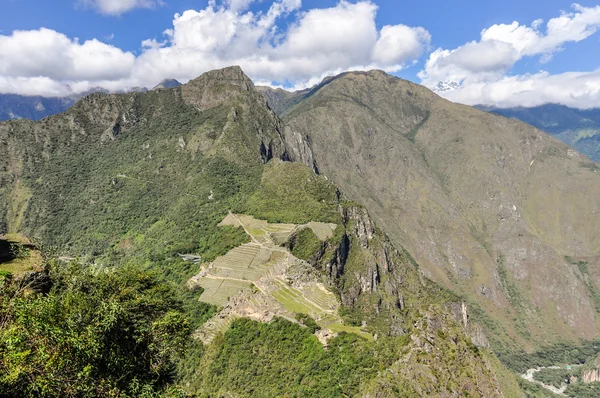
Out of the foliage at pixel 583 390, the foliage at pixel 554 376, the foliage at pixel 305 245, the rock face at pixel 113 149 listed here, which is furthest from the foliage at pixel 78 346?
the foliage at pixel 554 376

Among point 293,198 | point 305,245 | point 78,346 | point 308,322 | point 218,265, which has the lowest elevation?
point 308,322

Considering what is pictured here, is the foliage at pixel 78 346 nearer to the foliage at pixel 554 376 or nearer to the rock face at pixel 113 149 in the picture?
the rock face at pixel 113 149

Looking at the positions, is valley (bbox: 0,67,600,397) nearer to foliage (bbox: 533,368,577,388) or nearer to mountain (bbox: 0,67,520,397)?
mountain (bbox: 0,67,520,397)

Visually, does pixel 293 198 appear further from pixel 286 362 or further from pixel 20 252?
pixel 20 252

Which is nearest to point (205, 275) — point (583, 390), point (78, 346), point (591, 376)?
point (78, 346)

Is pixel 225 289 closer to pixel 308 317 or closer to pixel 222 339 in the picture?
pixel 222 339

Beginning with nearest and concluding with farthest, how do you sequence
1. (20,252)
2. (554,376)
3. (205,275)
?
(20,252) → (205,275) → (554,376)
